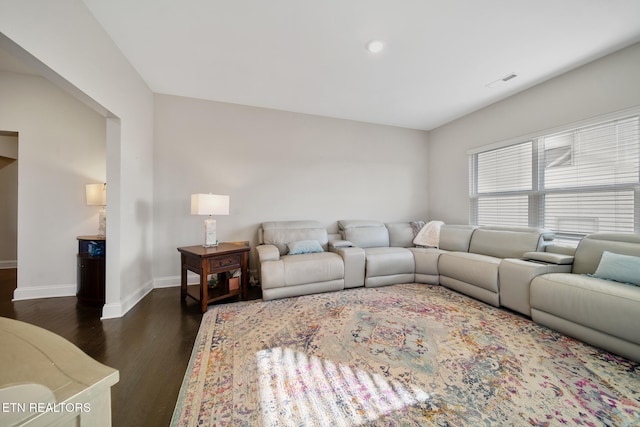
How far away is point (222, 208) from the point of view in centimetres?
287

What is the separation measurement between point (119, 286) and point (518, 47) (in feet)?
15.2

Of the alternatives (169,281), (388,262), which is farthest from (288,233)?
(169,281)

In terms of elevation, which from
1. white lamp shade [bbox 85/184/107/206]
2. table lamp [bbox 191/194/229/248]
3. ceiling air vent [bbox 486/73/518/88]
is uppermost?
ceiling air vent [bbox 486/73/518/88]

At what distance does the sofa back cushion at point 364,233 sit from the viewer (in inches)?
151

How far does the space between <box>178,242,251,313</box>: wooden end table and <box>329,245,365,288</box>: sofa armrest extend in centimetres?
127

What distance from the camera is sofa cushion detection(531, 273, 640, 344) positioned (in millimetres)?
1680

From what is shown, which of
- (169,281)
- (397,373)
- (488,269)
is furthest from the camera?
(169,281)

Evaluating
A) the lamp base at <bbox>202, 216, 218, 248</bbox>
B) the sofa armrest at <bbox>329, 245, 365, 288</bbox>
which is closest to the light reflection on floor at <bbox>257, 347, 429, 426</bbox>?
the sofa armrest at <bbox>329, 245, 365, 288</bbox>

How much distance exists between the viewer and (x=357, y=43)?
229 cm

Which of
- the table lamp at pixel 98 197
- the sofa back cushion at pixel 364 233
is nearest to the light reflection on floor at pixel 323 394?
the sofa back cushion at pixel 364 233

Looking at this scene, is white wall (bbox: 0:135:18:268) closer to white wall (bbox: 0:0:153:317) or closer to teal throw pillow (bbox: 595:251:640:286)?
white wall (bbox: 0:0:153:317)

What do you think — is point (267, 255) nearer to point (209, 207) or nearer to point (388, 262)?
point (209, 207)

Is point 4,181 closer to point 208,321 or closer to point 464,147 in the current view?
point 208,321

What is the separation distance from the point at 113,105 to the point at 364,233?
3434 mm
